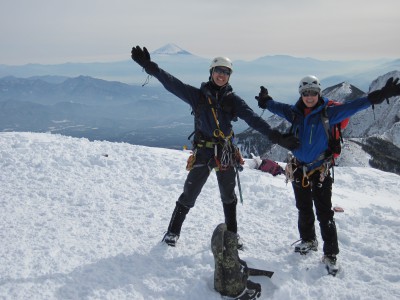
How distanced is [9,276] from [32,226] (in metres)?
1.99

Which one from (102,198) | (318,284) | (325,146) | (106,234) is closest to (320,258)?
(318,284)

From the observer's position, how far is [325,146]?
6098 millimetres

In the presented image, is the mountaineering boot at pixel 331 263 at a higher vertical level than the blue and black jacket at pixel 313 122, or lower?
lower

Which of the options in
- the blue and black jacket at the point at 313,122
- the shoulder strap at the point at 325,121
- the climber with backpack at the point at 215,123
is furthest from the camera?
the climber with backpack at the point at 215,123

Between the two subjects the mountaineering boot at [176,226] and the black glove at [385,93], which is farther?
the mountaineering boot at [176,226]

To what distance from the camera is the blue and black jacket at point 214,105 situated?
19.9 feet

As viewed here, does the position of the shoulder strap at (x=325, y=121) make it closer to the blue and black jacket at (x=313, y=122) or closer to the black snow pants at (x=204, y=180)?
the blue and black jacket at (x=313, y=122)

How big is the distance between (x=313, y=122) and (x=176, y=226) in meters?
3.35

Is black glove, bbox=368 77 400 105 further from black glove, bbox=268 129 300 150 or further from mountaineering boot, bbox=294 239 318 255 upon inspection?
mountaineering boot, bbox=294 239 318 255

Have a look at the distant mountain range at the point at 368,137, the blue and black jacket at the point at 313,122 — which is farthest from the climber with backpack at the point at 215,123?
the distant mountain range at the point at 368,137

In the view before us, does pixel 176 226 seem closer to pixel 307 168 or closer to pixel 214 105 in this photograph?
pixel 214 105

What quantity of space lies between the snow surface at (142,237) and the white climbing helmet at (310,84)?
10.5 ft

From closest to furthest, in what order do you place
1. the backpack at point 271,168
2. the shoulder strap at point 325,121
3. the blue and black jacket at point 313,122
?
1. the blue and black jacket at point 313,122
2. the shoulder strap at point 325,121
3. the backpack at point 271,168

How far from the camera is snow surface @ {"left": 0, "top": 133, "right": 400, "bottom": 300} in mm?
5547
